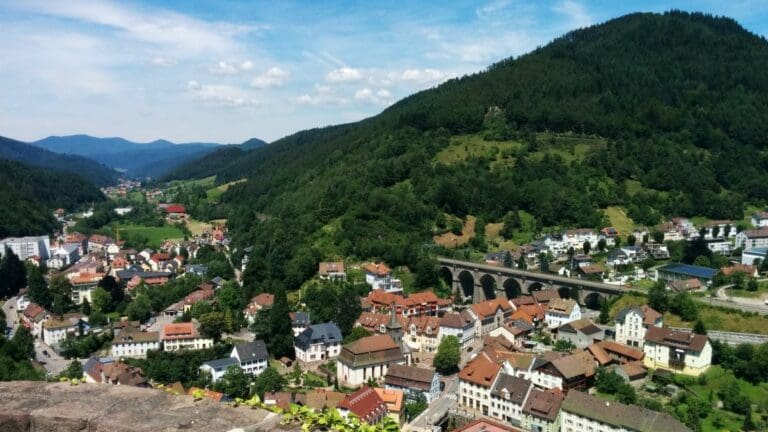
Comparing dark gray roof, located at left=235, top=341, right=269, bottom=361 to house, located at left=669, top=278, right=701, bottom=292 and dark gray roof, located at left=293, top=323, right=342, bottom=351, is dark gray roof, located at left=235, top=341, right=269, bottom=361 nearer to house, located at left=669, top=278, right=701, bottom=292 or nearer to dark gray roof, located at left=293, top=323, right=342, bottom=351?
dark gray roof, located at left=293, top=323, right=342, bottom=351

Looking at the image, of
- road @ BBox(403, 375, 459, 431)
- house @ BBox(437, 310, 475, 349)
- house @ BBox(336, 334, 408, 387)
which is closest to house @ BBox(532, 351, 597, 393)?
road @ BBox(403, 375, 459, 431)

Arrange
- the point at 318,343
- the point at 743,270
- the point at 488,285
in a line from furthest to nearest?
the point at 488,285, the point at 743,270, the point at 318,343

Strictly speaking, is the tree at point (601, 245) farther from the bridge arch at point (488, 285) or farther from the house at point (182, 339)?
the house at point (182, 339)

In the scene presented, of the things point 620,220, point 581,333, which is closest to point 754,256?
point 620,220

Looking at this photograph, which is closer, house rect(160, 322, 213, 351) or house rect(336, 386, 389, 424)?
house rect(336, 386, 389, 424)

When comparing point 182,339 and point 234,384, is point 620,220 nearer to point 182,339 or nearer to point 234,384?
point 182,339

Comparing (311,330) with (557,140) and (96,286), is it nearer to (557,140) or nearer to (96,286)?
(96,286)

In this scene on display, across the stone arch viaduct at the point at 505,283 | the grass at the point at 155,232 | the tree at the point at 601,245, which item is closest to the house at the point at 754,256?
the tree at the point at 601,245

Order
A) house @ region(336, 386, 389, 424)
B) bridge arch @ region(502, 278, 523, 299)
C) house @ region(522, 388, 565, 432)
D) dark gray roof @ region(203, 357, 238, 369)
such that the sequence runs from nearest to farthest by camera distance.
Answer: house @ region(336, 386, 389, 424)
house @ region(522, 388, 565, 432)
dark gray roof @ region(203, 357, 238, 369)
bridge arch @ region(502, 278, 523, 299)
